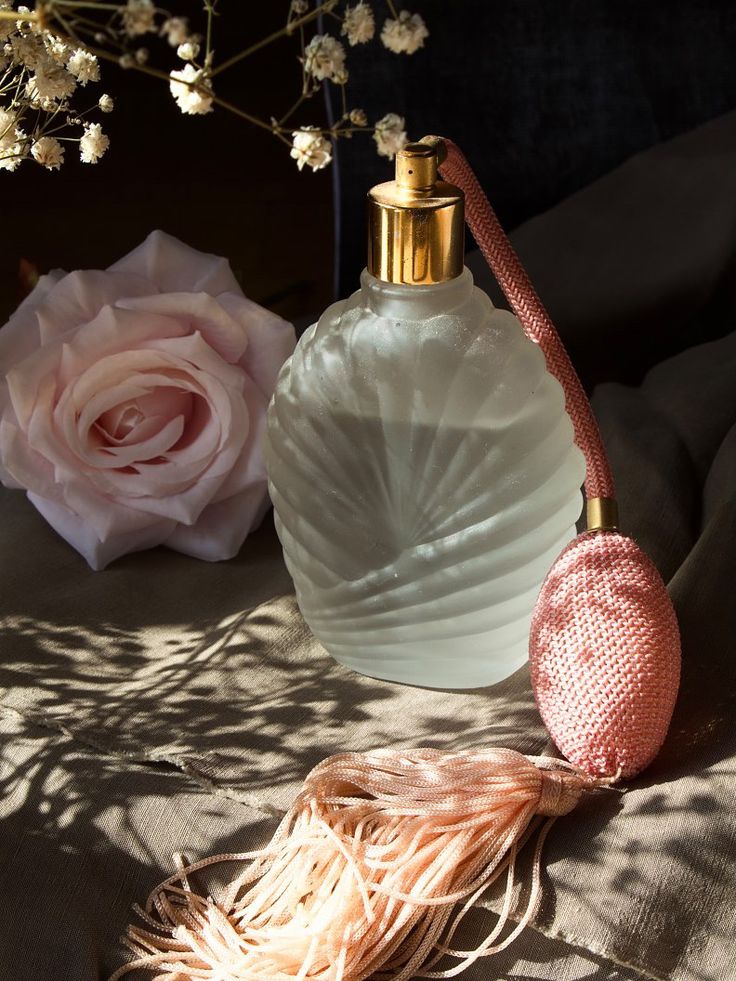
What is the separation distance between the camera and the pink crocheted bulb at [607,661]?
0.45 m

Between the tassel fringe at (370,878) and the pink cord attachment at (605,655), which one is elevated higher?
the pink cord attachment at (605,655)

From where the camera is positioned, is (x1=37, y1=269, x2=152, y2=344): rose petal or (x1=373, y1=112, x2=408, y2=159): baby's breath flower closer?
(x1=373, y1=112, x2=408, y2=159): baby's breath flower

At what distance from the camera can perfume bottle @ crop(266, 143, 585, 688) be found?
1.59ft

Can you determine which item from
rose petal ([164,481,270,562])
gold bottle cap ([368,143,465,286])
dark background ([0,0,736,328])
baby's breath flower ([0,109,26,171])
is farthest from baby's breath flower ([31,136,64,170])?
dark background ([0,0,736,328])

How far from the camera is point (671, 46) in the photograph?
0.83m

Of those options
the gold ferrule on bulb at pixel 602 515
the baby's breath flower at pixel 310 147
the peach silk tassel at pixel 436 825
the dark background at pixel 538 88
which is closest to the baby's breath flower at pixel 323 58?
the baby's breath flower at pixel 310 147

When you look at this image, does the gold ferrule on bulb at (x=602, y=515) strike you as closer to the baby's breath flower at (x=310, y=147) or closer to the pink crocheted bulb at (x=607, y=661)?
the pink crocheted bulb at (x=607, y=661)

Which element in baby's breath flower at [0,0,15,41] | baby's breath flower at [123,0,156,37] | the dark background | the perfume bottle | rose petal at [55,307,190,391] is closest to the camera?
baby's breath flower at [123,0,156,37]

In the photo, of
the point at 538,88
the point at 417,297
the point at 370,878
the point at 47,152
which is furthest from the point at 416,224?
the point at 538,88

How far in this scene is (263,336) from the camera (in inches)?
24.2

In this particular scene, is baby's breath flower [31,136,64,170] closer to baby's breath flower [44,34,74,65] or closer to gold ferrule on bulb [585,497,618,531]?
baby's breath flower [44,34,74,65]

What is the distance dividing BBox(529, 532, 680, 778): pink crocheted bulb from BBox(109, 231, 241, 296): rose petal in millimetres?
253

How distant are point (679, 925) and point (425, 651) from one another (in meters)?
0.17

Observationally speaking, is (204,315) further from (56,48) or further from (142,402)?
(56,48)
